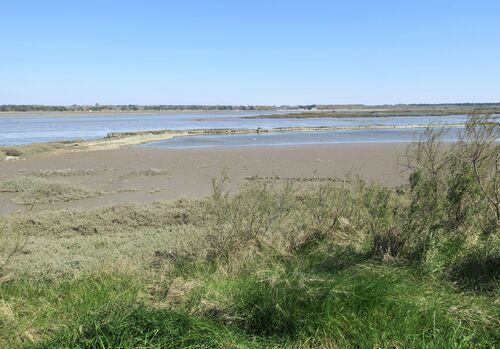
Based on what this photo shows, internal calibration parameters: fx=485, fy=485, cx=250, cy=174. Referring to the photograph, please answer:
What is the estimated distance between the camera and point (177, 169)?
23.6 meters

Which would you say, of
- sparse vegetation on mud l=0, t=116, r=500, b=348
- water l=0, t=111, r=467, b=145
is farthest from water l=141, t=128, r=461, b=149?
sparse vegetation on mud l=0, t=116, r=500, b=348

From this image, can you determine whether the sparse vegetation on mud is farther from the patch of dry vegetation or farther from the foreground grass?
the patch of dry vegetation

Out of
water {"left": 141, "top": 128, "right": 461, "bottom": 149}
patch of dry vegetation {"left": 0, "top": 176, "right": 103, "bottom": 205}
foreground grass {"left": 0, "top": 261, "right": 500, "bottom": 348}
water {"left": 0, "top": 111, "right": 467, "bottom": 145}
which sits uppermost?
foreground grass {"left": 0, "top": 261, "right": 500, "bottom": 348}

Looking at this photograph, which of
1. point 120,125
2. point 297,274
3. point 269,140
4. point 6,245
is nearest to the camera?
A: point 297,274

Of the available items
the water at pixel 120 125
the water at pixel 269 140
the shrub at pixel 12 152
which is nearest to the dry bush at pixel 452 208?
the water at pixel 269 140

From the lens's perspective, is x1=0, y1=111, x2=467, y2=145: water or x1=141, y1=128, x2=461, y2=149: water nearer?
x1=141, y1=128, x2=461, y2=149: water

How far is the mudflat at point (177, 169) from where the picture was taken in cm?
1731

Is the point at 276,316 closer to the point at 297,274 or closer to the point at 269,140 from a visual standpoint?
the point at 297,274

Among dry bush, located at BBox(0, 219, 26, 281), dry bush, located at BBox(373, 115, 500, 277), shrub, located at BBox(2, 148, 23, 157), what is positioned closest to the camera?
dry bush, located at BBox(373, 115, 500, 277)

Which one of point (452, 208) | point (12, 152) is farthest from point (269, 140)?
point (452, 208)

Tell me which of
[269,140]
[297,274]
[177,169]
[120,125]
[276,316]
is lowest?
[120,125]

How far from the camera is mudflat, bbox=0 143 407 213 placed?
17.3m

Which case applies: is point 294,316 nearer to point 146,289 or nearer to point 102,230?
point 146,289

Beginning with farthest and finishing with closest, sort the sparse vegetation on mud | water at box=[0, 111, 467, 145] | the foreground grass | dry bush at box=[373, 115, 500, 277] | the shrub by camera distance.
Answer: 1. water at box=[0, 111, 467, 145]
2. the shrub
3. dry bush at box=[373, 115, 500, 277]
4. the sparse vegetation on mud
5. the foreground grass
